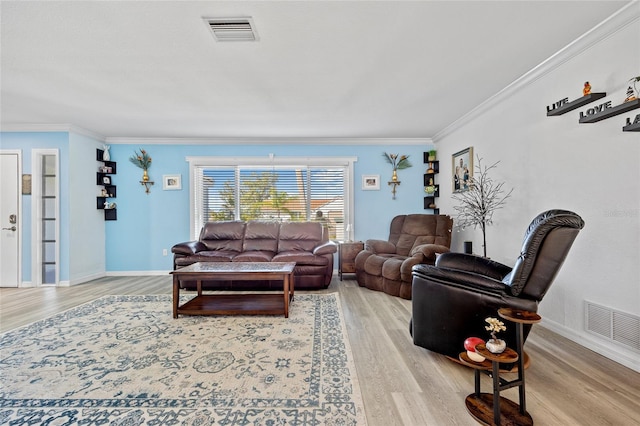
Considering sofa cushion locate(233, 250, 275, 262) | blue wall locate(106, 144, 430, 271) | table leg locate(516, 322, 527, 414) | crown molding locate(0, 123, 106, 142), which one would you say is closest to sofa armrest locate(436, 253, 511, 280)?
table leg locate(516, 322, 527, 414)

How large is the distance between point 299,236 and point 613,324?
3863mm

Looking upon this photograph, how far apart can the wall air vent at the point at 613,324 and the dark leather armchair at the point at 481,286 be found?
92 centimetres

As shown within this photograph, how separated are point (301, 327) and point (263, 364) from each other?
778 mm

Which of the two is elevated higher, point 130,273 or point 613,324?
point 613,324

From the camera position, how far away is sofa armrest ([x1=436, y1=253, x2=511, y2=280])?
2.18 metres

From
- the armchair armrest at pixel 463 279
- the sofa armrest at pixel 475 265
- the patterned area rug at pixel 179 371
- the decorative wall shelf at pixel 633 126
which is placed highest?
the decorative wall shelf at pixel 633 126

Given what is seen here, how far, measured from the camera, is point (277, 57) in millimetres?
2729

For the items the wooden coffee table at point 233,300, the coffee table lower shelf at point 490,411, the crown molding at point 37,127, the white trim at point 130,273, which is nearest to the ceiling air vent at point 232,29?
the wooden coffee table at point 233,300

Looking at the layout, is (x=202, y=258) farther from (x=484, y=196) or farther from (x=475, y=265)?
(x=484, y=196)

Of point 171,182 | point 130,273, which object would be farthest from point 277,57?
point 130,273

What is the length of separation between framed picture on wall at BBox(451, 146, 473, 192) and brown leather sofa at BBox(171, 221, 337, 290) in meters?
2.13

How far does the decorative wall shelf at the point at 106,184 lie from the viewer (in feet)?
18.0

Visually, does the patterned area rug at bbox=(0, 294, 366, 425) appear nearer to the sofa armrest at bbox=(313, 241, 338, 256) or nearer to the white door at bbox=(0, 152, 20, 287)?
the sofa armrest at bbox=(313, 241, 338, 256)

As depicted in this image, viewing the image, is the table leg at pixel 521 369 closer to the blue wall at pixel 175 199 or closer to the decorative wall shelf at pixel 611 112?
the decorative wall shelf at pixel 611 112
